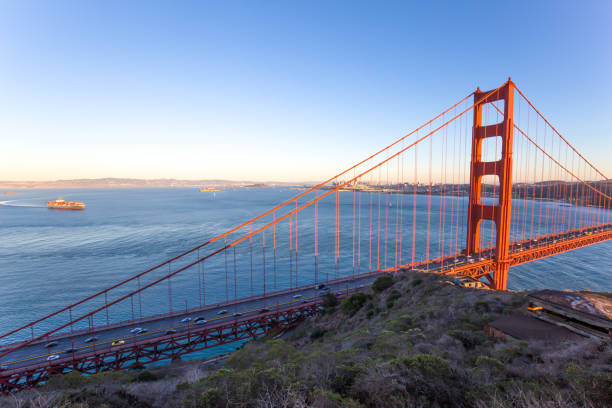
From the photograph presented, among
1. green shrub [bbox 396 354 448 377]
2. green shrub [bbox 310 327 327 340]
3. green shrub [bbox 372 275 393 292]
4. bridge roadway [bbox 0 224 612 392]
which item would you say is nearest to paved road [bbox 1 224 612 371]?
bridge roadway [bbox 0 224 612 392]

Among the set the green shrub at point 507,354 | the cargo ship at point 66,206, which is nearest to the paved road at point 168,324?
the green shrub at point 507,354

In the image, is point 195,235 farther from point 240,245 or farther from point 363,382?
point 363,382

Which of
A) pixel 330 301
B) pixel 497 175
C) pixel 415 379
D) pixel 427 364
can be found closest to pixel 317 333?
pixel 330 301

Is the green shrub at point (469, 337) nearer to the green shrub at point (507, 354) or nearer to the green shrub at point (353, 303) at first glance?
the green shrub at point (507, 354)

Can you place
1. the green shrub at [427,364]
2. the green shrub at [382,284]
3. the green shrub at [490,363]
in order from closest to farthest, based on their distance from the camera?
the green shrub at [427,364] → the green shrub at [490,363] → the green shrub at [382,284]

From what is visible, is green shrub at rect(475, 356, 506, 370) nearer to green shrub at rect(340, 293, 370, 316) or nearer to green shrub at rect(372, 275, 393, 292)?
green shrub at rect(340, 293, 370, 316)

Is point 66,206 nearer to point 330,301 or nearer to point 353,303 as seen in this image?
point 330,301

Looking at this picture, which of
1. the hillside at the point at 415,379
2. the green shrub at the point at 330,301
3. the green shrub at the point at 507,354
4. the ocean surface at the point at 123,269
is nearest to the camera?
the hillside at the point at 415,379
